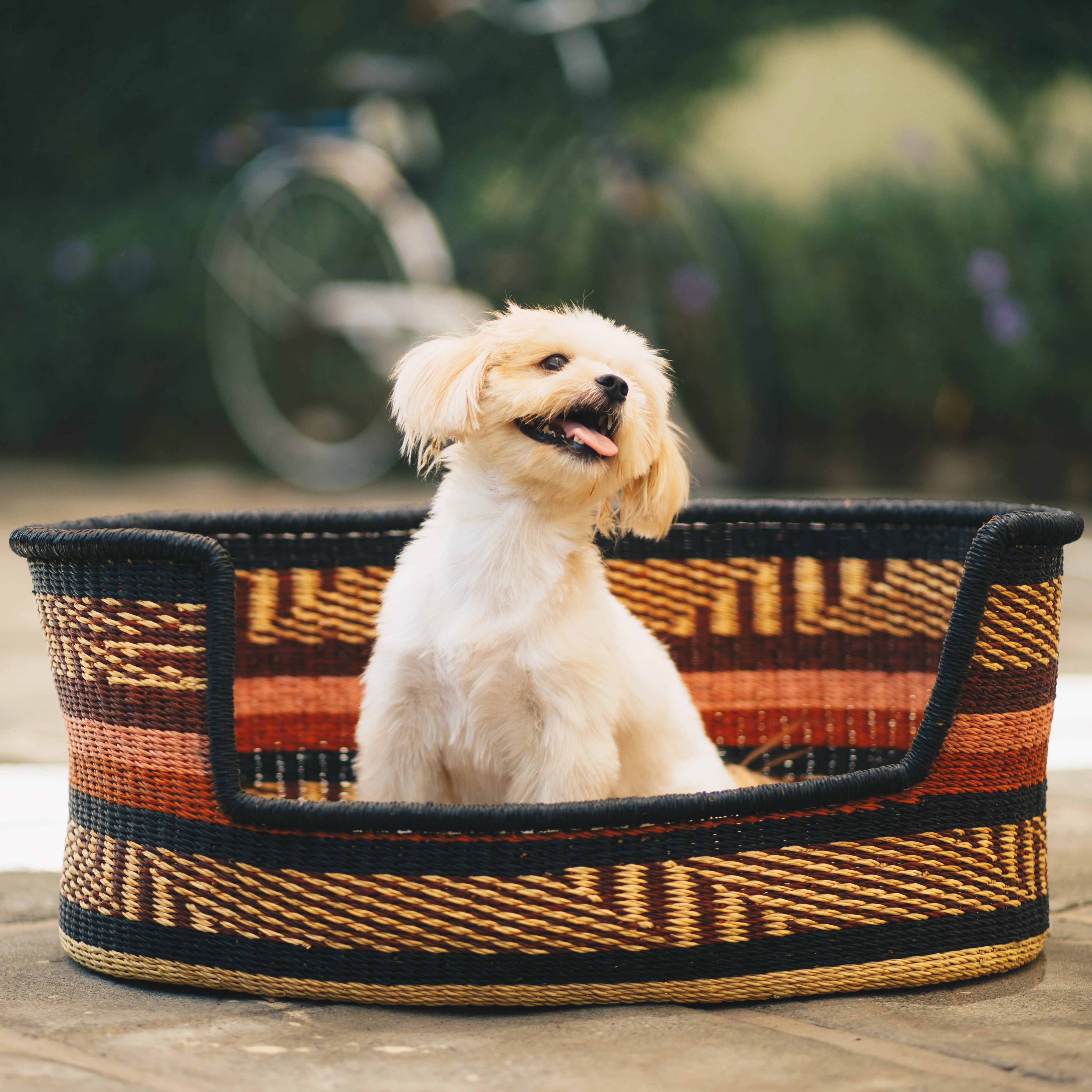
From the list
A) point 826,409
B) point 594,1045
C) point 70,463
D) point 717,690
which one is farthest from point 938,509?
point 70,463

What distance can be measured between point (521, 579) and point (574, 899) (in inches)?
17.2

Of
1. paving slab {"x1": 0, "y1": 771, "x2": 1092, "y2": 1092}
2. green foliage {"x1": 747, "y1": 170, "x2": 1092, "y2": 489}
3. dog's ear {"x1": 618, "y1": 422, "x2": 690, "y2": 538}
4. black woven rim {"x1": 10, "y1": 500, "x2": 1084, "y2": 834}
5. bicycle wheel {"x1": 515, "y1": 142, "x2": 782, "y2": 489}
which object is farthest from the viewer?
bicycle wheel {"x1": 515, "y1": 142, "x2": 782, "y2": 489}

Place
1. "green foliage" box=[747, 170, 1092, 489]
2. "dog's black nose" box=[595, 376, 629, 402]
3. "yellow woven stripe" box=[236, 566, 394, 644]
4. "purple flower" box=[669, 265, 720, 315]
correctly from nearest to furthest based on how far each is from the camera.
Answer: "dog's black nose" box=[595, 376, 629, 402], "yellow woven stripe" box=[236, 566, 394, 644], "green foliage" box=[747, 170, 1092, 489], "purple flower" box=[669, 265, 720, 315]

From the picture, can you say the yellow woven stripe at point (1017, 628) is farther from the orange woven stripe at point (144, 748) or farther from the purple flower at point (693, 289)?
the purple flower at point (693, 289)

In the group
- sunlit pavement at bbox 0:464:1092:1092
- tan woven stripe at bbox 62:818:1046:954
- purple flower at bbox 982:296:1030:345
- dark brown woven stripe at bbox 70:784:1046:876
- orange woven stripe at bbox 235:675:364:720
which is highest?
purple flower at bbox 982:296:1030:345

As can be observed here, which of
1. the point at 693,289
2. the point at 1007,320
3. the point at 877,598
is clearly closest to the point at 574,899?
the point at 877,598

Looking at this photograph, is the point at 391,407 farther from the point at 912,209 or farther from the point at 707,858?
the point at 912,209

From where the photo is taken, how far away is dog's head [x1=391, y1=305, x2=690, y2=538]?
179cm

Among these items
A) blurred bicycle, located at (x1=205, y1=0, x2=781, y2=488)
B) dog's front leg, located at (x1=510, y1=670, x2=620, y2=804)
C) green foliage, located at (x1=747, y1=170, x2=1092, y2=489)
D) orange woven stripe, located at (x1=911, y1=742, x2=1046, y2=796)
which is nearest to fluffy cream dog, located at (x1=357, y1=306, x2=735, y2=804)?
dog's front leg, located at (x1=510, y1=670, x2=620, y2=804)

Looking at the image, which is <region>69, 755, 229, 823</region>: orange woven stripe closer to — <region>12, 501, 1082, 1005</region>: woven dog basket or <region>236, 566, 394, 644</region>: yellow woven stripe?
<region>12, 501, 1082, 1005</region>: woven dog basket

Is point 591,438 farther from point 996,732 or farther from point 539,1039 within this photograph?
point 539,1039

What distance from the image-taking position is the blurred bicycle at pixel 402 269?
5777 mm

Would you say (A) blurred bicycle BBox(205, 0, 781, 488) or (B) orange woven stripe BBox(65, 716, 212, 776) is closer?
(B) orange woven stripe BBox(65, 716, 212, 776)

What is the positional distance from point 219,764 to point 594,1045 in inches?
20.1
